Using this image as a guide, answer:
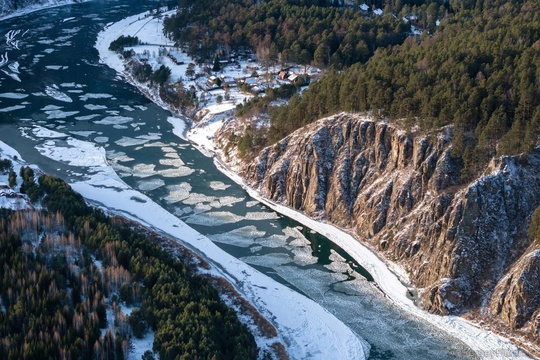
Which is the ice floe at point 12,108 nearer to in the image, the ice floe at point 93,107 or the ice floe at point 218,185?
the ice floe at point 93,107

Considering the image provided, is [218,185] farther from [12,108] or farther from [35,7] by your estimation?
[35,7]

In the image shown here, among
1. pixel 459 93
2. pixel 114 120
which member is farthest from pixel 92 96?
pixel 459 93

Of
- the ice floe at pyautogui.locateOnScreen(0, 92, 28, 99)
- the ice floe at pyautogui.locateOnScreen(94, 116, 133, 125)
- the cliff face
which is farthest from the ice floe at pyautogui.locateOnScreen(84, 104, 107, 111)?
the cliff face

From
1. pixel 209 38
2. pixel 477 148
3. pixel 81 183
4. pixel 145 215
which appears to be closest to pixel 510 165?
pixel 477 148

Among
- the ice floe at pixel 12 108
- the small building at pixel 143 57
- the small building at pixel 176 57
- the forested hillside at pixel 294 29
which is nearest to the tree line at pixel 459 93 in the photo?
the forested hillside at pixel 294 29

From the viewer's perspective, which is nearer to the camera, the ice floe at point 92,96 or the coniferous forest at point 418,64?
the coniferous forest at point 418,64

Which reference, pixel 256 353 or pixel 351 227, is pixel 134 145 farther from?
pixel 256 353
